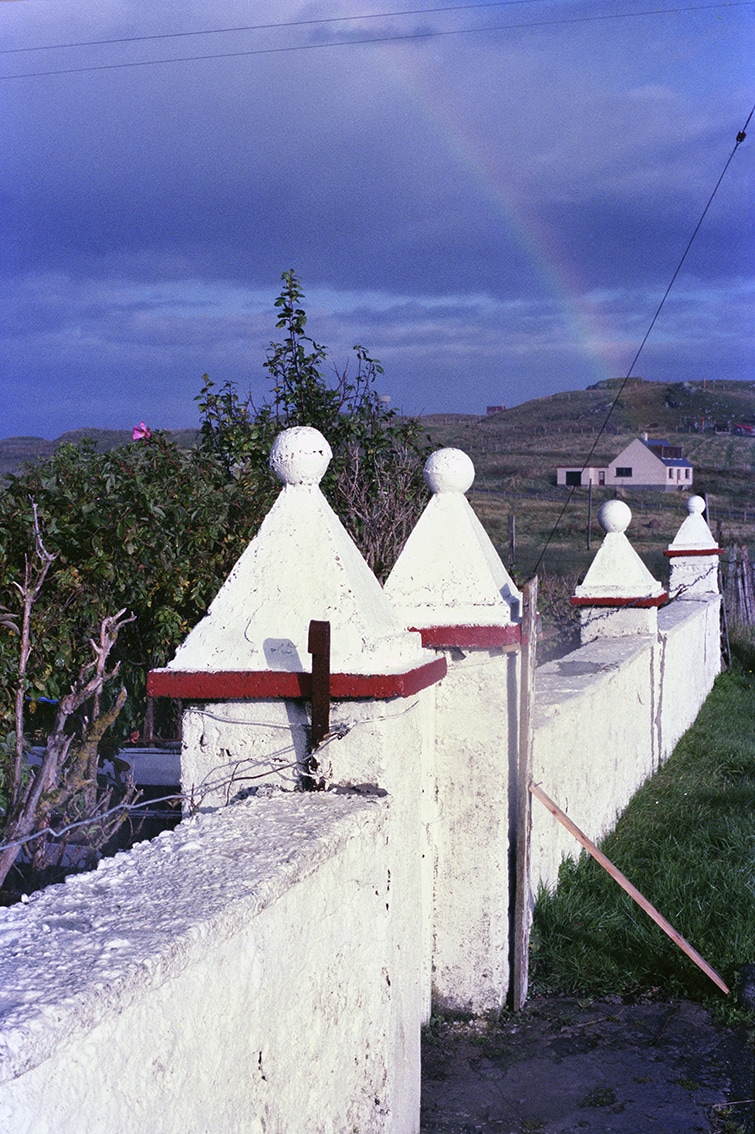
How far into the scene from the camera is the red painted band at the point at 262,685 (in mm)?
2744

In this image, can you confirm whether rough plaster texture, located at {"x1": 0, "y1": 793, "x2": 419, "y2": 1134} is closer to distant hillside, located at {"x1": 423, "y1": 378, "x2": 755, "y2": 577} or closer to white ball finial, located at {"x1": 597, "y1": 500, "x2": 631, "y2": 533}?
white ball finial, located at {"x1": 597, "y1": 500, "x2": 631, "y2": 533}

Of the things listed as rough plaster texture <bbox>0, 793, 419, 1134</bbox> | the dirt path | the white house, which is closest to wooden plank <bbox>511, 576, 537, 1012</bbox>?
the dirt path

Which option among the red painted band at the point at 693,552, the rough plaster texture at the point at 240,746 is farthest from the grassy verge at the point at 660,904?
the red painted band at the point at 693,552

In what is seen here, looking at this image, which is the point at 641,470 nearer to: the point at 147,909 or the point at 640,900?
the point at 640,900

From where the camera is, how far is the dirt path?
3.32 metres

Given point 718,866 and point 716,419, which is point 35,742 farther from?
point 716,419

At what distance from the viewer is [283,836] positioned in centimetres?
240

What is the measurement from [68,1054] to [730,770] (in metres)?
7.00

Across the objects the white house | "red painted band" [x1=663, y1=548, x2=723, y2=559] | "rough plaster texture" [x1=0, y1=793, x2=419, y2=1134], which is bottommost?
"rough plaster texture" [x1=0, y1=793, x2=419, y2=1134]

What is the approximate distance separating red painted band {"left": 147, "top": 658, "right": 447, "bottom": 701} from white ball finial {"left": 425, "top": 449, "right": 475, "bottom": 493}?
4.91ft

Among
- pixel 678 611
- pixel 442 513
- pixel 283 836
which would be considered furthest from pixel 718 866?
pixel 678 611

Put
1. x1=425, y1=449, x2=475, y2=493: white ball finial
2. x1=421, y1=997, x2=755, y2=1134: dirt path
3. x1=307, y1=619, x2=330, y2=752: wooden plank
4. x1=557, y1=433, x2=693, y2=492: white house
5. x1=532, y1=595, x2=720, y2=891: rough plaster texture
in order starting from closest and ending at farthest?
x1=307, y1=619, x2=330, y2=752: wooden plank < x1=421, y1=997, x2=755, y2=1134: dirt path < x1=425, y1=449, x2=475, y2=493: white ball finial < x1=532, y1=595, x2=720, y2=891: rough plaster texture < x1=557, y1=433, x2=693, y2=492: white house

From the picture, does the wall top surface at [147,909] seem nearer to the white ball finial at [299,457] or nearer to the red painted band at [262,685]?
the red painted band at [262,685]

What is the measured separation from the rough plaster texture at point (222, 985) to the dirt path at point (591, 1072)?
47 centimetres
